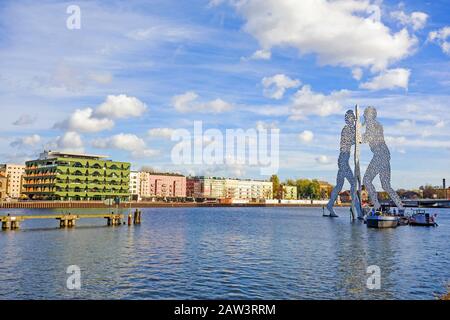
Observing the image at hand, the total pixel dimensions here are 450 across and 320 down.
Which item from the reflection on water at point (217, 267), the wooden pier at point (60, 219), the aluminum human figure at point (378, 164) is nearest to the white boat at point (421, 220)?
the aluminum human figure at point (378, 164)

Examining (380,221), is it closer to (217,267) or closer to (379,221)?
(379,221)

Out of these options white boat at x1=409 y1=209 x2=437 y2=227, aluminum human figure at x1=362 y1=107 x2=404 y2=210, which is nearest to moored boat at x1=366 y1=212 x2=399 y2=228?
aluminum human figure at x1=362 y1=107 x2=404 y2=210

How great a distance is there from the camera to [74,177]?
158 metres

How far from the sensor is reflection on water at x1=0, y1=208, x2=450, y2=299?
81.4 feet

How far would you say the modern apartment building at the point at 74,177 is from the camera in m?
156

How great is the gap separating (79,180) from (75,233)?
10870 cm

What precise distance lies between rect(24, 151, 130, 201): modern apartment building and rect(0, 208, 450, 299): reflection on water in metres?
108

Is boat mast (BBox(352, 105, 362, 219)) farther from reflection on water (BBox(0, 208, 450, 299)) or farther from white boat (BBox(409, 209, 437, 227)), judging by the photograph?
reflection on water (BBox(0, 208, 450, 299))

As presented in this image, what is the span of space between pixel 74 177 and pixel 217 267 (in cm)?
13567

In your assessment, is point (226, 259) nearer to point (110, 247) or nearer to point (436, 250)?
point (110, 247)

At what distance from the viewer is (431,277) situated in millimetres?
30047

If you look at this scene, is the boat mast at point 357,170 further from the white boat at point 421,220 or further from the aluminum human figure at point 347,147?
the white boat at point 421,220

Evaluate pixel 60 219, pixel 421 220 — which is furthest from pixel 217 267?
pixel 421 220
